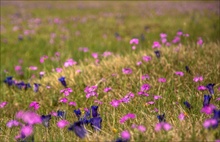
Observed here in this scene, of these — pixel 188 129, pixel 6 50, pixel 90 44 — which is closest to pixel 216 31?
pixel 90 44

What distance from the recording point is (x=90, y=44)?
839 centimetres

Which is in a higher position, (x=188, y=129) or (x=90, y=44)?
(x=90, y=44)

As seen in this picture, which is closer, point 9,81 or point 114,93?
point 114,93

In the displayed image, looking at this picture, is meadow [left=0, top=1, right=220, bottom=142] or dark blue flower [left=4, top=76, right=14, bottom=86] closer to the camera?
meadow [left=0, top=1, right=220, bottom=142]

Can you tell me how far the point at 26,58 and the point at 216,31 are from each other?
224 inches

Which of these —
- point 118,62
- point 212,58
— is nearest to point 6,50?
point 118,62

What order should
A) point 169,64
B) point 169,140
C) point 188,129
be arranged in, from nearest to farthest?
1. point 169,140
2. point 188,129
3. point 169,64

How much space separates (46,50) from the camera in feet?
27.4

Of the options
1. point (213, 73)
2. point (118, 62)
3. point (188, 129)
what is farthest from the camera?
point (118, 62)

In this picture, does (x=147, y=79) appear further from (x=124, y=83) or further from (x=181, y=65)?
(x=181, y=65)

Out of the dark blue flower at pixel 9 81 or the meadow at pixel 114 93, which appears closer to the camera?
the meadow at pixel 114 93

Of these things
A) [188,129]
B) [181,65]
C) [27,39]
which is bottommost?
[188,129]

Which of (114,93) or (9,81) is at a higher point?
(9,81)

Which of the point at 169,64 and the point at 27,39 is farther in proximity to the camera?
the point at 27,39
